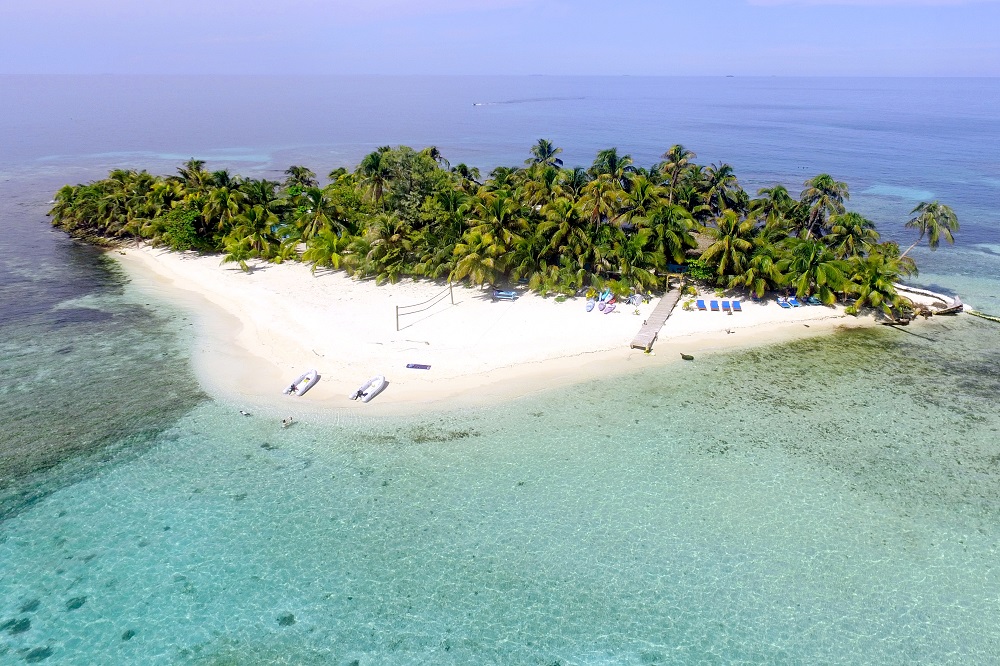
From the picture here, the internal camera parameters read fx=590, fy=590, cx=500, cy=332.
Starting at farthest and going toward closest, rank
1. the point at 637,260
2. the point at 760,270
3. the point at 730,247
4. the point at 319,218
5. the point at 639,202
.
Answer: the point at 319,218, the point at 639,202, the point at 637,260, the point at 730,247, the point at 760,270

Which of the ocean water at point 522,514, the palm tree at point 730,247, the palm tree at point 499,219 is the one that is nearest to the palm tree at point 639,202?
the palm tree at point 730,247

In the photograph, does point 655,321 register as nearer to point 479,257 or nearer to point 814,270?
point 814,270

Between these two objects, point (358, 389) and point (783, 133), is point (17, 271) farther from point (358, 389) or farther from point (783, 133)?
point (783, 133)

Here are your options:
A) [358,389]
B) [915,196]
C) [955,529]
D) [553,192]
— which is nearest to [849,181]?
[915,196]

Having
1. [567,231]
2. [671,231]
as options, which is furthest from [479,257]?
[671,231]

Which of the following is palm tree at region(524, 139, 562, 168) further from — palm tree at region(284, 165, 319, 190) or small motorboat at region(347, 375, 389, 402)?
small motorboat at region(347, 375, 389, 402)

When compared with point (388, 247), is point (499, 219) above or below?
above

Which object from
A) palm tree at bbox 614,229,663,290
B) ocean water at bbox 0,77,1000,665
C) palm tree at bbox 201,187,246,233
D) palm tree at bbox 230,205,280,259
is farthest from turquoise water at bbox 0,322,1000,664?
palm tree at bbox 201,187,246,233

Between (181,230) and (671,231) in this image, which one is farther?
(181,230)
